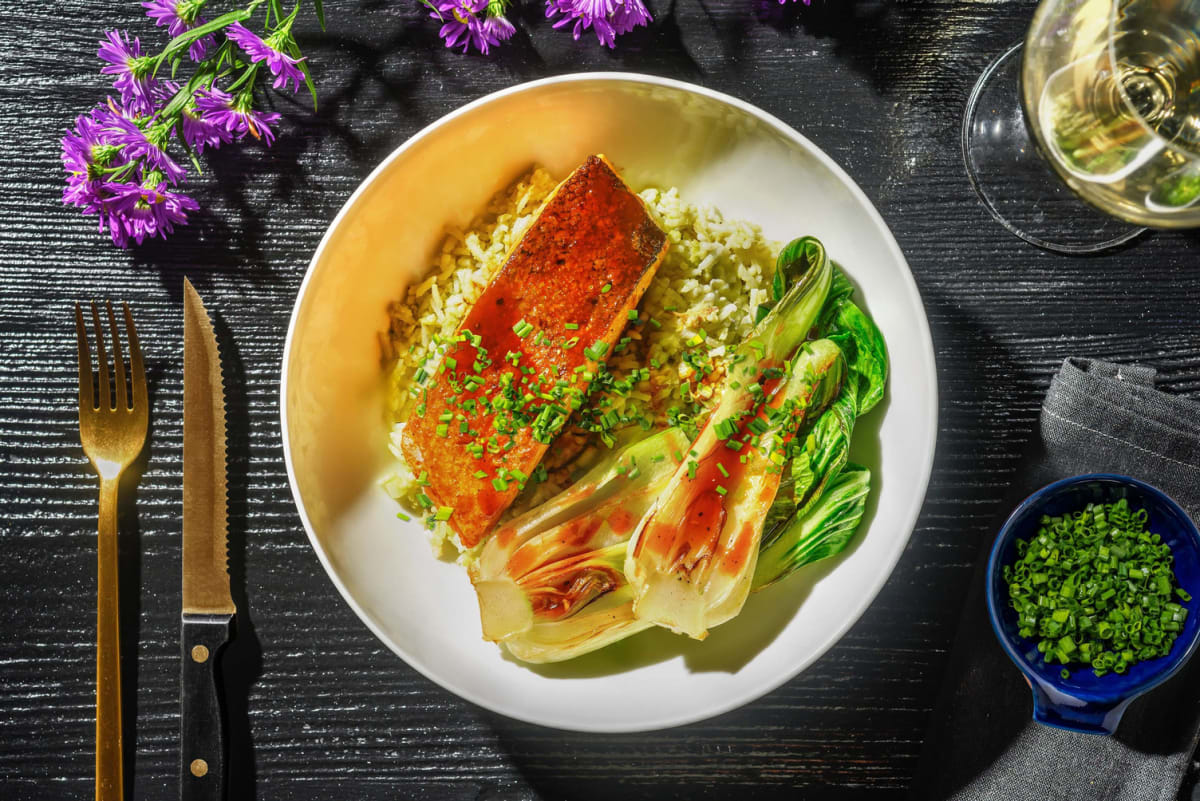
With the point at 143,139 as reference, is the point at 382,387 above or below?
below

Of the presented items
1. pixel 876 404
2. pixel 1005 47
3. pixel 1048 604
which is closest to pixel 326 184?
pixel 876 404

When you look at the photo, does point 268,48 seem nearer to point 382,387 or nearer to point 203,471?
point 382,387

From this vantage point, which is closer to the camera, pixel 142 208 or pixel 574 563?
pixel 574 563

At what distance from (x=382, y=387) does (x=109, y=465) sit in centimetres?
89

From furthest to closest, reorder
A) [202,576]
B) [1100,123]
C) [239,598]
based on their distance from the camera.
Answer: [239,598] < [202,576] < [1100,123]

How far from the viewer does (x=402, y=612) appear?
221cm

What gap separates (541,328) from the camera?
2078 mm

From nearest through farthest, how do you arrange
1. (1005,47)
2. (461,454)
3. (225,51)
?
(461,454)
(225,51)
(1005,47)

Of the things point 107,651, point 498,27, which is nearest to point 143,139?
point 498,27

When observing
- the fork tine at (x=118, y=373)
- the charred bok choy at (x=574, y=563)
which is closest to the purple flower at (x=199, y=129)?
the fork tine at (x=118, y=373)

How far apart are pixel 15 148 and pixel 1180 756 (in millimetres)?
4036

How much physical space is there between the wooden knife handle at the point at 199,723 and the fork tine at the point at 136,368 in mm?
668

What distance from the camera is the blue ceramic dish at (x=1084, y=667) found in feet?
7.20

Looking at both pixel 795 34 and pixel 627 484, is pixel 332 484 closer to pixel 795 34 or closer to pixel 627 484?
pixel 627 484
